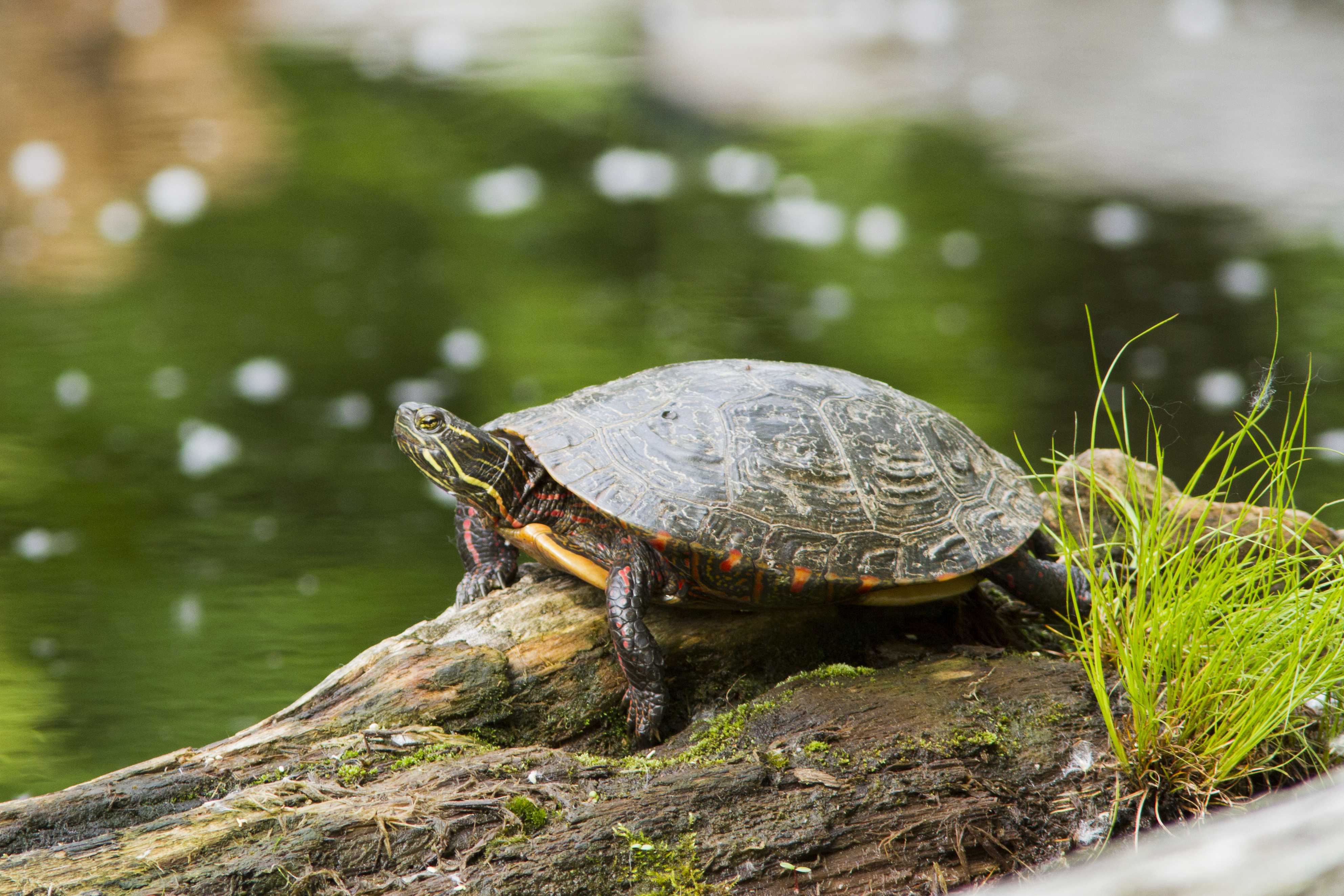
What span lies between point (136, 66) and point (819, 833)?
493 cm

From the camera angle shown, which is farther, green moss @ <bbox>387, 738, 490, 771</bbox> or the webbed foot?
the webbed foot

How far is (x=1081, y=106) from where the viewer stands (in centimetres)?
459

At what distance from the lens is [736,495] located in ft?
4.83

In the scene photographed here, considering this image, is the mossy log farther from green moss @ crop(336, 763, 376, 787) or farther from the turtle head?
the turtle head

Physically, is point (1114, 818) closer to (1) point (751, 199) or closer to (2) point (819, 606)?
(2) point (819, 606)

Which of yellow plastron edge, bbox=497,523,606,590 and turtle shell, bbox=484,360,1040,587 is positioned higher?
turtle shell, bbox=484,360,1040,587

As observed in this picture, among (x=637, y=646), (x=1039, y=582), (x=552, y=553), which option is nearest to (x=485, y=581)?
(x=552, y=553)

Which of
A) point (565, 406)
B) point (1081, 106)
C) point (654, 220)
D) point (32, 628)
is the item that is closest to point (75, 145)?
point (654, 220)

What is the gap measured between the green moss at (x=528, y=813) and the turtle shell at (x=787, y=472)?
0.44 m

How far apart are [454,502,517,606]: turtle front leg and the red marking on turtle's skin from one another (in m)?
0.56

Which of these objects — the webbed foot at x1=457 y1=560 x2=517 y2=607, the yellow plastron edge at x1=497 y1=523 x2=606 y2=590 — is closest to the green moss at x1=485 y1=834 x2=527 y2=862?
the yellow plastron edge at x1=497 y1=523 x2=606 y2=590

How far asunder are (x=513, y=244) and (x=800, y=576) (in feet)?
9.31

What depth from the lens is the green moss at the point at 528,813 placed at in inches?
43.9

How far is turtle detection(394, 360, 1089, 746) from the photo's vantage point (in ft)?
4.75
